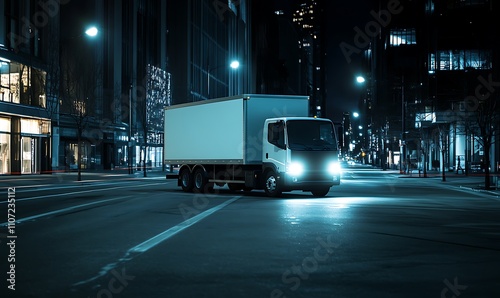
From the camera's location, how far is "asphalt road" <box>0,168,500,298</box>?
751cm

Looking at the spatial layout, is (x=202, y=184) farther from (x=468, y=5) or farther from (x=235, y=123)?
(x=468, y=5)

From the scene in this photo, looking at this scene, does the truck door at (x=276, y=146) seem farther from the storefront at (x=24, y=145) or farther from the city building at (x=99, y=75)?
the storefront at (x=24, y=145)

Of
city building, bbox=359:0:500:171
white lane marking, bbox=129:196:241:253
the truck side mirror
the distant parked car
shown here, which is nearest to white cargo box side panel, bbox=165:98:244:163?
the truck side mirror

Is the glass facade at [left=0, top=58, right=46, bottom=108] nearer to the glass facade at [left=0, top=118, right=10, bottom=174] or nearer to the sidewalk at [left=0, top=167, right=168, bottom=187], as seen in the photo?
the glass facade at [left=0, top=118, right=10, bottom=174]

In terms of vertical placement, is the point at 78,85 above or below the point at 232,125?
above

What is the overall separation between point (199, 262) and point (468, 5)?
67593 mm

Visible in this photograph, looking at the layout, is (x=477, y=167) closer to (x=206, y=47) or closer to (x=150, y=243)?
(x=206, y=47)

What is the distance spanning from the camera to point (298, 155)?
2338cm

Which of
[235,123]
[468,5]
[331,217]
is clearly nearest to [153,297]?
[331,217]

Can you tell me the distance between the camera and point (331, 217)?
1612 cm

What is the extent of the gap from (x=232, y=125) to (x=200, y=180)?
11.3 ft

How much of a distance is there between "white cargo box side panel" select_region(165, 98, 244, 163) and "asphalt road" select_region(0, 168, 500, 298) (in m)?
6.63

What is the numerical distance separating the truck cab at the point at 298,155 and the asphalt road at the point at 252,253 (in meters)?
4.81

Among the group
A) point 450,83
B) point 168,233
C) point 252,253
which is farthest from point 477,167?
point 252,253
